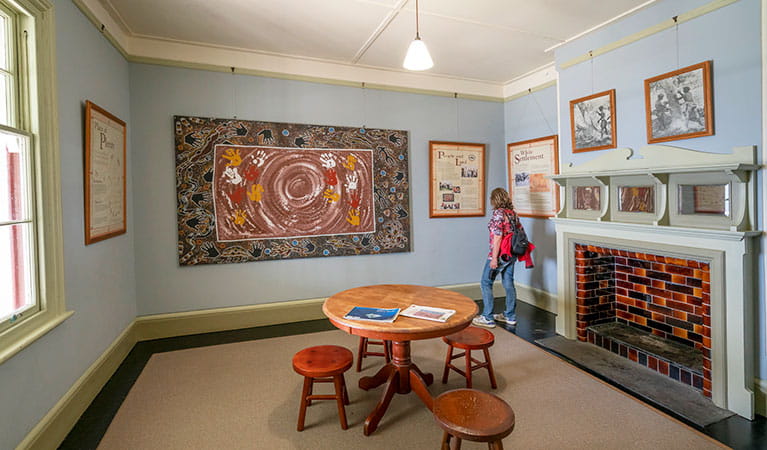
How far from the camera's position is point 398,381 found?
7.91 ft

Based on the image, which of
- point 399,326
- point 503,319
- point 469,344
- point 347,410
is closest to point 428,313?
point 399,326

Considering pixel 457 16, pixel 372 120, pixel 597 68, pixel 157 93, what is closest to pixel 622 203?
pixel 597 68

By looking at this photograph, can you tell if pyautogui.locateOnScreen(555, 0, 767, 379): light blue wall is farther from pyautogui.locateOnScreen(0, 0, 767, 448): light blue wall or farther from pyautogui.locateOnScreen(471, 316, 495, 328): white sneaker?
pyautogui.locateOnScreen(471, 316, 495, 328): white sneaker

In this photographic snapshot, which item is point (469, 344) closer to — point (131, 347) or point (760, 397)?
point (760, 397)

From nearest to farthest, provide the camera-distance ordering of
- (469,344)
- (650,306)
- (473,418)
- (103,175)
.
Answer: (473,418)
(469,344)
(103,175)
(650,306)

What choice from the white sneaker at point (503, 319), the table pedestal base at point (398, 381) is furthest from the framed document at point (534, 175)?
the table pedestal base at point (398, 381)

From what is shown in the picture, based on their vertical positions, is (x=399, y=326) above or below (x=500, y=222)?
below

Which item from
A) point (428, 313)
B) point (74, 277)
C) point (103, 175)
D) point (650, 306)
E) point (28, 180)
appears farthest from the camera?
point (650, 306)

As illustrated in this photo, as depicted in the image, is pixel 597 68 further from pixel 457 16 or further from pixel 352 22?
pixel 352 22

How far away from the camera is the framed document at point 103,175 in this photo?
2.55m

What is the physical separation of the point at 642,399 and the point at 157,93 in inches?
181

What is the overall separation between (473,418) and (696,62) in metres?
2.79

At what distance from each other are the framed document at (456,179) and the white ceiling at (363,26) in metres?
1.05

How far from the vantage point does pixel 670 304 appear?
3068mm
